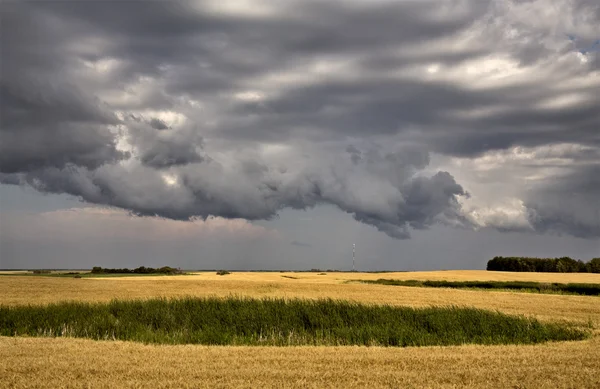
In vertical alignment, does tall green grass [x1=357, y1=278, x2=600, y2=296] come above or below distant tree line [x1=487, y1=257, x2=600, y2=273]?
below

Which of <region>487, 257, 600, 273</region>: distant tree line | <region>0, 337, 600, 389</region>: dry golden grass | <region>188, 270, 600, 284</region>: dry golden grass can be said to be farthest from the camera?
<region>487, 257, 600, 273</region>: distant tree line

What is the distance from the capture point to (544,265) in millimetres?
140500

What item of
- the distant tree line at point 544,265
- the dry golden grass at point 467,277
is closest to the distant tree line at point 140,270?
the dry golden grass at point 467,277

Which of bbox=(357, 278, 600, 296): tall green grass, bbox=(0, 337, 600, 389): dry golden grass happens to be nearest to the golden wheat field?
bbox=(0, 337, 600, 389): dry golden grass

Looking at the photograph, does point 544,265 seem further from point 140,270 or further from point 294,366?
point 294,366

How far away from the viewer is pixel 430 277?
306 feet

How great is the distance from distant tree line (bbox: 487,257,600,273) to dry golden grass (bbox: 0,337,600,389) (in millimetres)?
123386

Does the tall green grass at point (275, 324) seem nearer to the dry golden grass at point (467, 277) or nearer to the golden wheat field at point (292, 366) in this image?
the golden wheat field at point (292, 366)

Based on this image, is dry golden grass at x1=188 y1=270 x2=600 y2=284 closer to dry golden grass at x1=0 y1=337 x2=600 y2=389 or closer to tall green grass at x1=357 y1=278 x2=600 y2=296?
tall green grass at x1=357 y1=278 x2=600 y2=296

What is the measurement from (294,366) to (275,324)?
12904 millimetres

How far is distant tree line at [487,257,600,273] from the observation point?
133375 mm

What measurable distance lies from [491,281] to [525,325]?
57958 millimetres

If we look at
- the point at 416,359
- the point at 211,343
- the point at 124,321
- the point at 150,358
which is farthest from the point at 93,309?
the point at 416,359

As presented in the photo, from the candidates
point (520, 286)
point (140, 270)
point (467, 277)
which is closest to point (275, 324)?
point (520, 286)
